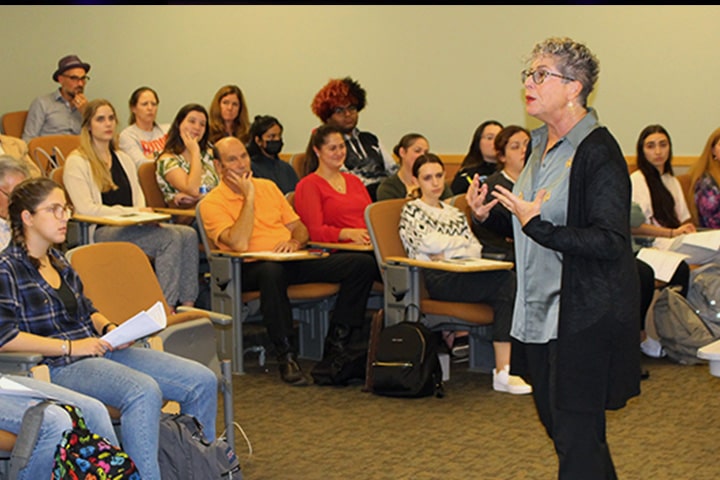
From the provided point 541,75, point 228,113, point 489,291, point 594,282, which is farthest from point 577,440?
point 228,113

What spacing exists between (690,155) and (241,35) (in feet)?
11.7

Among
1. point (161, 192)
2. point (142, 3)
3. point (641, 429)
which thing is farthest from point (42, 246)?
point (142, 3)

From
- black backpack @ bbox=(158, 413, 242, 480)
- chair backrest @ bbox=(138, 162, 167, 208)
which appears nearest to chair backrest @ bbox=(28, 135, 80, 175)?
chair backrest @ bbox=(138, 162, 167, 208)

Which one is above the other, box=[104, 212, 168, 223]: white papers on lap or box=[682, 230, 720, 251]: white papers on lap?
box=[104, 212, 168, 223]: white papers on lap

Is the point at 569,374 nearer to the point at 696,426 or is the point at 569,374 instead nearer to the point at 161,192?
the point at 696,426

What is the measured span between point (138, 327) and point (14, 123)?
5434 millimetres

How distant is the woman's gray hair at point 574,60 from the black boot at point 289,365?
2.78 meters

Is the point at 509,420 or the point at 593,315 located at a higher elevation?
the point at 593,315

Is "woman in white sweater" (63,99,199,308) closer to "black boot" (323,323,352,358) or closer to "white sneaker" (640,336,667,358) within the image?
"black boot" (323,323,352,358)

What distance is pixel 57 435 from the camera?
296 centimetres

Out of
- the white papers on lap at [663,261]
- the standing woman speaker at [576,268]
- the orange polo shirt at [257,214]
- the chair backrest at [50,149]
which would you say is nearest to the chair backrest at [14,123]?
the chair backrest at [50,149]

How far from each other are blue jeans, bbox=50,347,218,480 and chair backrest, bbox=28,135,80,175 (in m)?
3.37

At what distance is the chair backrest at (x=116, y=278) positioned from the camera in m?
3.78

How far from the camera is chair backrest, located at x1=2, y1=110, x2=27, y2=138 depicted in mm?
8219
